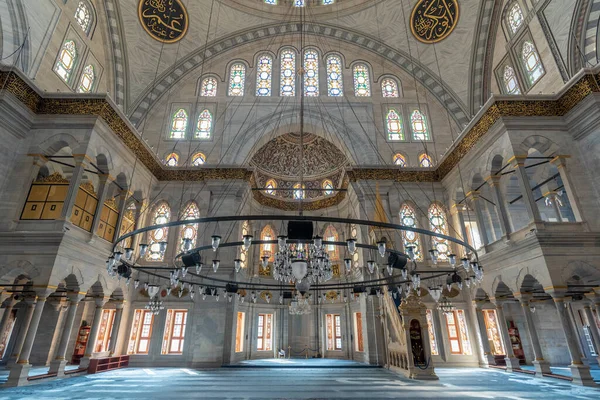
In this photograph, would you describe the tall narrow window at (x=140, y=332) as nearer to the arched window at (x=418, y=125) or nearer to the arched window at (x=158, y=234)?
the arched window at (x=158, y=234)

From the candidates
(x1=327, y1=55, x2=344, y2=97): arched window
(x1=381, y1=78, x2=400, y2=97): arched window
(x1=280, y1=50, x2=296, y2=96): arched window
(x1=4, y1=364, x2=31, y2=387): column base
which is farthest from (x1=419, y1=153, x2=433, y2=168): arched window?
(x1=4, y1=364, x2=31, y2=387): column base

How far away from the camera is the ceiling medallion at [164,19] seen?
14.1 metres

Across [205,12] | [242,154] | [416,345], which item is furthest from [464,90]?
[205,12]

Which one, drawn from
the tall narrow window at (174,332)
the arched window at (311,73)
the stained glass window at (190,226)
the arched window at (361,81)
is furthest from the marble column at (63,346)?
the arched window at (361,81)

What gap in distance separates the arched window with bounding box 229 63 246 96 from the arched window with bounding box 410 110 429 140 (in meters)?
8.29

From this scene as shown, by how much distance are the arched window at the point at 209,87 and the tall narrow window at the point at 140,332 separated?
397 inches

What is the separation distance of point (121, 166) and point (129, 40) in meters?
6.62

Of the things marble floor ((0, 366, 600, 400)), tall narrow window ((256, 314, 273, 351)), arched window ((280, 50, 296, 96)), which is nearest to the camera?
marble floor ((0, 366, 600, 400))

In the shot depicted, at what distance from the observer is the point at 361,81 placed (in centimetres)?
1602

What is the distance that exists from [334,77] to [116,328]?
1434 cm

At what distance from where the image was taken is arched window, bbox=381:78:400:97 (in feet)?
51.5

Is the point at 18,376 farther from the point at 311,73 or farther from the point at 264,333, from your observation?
the point at 311,73

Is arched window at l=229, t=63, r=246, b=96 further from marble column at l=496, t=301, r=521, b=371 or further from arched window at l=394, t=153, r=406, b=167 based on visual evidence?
marble column at l=496, t=301, r=521, b=371

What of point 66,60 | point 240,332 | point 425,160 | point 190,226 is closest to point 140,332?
point 240,332
